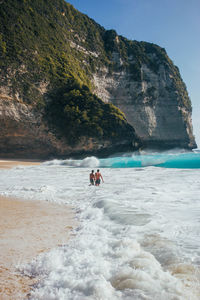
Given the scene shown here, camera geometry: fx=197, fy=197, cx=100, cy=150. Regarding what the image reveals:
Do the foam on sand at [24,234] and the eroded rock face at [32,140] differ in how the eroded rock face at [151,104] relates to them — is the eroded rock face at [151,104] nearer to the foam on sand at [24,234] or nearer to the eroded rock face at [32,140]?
the eroded rock face at [32,140]

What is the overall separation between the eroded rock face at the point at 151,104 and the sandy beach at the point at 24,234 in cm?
3953

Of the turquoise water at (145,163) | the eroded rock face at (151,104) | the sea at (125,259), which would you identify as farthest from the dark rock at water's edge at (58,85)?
the sea at (125,259)

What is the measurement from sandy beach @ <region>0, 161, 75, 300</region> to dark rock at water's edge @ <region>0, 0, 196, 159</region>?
22666 millimetres

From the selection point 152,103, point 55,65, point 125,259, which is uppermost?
point 55,65

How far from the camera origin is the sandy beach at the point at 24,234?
8.42ft

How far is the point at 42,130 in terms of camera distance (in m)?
28.8

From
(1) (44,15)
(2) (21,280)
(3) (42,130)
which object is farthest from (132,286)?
(1) (44,15)

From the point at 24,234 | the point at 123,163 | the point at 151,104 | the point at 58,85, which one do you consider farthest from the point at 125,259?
the point at 151,104

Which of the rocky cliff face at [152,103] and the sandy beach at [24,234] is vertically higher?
the rocky cliff face at [152,103]

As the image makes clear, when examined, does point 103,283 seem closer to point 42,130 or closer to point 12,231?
point 12,231

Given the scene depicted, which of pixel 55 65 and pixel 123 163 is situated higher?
pixel 55 65

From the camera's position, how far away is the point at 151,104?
51.6 metres

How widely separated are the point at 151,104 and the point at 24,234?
51.7 meters

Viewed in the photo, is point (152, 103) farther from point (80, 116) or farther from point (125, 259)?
point (125, 259)
